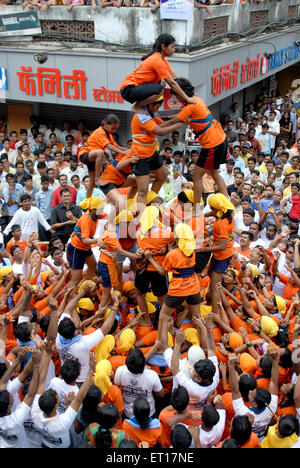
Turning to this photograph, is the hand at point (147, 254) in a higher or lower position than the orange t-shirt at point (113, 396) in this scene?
higher

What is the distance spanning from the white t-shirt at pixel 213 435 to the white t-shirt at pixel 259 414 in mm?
165

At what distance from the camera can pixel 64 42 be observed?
36.7ft

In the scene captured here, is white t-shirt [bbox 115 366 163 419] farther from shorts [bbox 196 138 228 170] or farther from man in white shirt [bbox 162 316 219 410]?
shorts [bbox 196 138 228 170]

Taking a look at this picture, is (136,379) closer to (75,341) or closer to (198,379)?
(198,379)

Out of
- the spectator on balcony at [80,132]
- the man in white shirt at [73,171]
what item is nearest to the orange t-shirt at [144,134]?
the man in white shirt at [73,171]

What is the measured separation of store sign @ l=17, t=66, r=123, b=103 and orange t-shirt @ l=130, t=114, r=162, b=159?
213 inches

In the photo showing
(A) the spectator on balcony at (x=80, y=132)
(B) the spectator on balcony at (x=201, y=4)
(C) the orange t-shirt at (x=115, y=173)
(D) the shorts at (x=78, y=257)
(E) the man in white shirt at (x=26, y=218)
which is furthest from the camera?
(A) the spectator on balcony at (x=80, y=132)

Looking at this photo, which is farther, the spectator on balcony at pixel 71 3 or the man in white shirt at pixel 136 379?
the spectator on balcony at pixel 71 3

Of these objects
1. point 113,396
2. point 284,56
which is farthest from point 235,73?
point 113,396

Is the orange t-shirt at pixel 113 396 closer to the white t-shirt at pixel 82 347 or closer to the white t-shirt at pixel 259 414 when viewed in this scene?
the white t-shirt at pixel 82 347

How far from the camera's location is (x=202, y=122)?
5.37 m

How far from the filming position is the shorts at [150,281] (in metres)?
5.07

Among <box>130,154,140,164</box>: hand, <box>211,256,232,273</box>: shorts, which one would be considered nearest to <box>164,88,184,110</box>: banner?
<box>130,154,140,164</box>: hand
